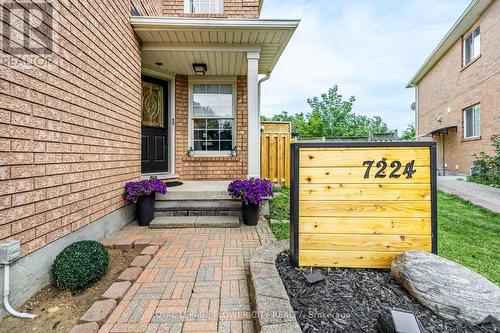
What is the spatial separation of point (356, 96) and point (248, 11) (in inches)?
940

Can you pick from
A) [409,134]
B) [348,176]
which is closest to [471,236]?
[348,176]

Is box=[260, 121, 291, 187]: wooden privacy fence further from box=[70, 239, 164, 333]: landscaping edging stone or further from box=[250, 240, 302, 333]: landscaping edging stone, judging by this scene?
box=[250, 240, 302, 333]: landscaping edging stone

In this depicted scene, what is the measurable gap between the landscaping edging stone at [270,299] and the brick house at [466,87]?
8.98 m

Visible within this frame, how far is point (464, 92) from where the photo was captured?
9.35 metres

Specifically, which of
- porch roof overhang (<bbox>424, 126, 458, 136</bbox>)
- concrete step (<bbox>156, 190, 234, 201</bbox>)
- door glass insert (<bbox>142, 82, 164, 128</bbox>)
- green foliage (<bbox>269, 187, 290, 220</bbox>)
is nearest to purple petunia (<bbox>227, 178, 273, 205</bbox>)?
concrete step (<bbox>156, 190, 234, 201</bbox>)

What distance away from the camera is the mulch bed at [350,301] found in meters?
1.46

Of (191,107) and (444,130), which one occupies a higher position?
(444,130)

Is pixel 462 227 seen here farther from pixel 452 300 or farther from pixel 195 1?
pixel 195 1

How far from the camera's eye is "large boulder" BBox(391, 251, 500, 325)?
150cm

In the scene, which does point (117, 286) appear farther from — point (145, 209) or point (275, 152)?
point (275, 152)

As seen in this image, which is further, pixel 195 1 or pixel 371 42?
pixel 371 42

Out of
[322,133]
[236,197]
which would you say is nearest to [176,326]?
[236,197]

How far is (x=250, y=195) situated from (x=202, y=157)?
226cm

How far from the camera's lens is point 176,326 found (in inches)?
63.1
